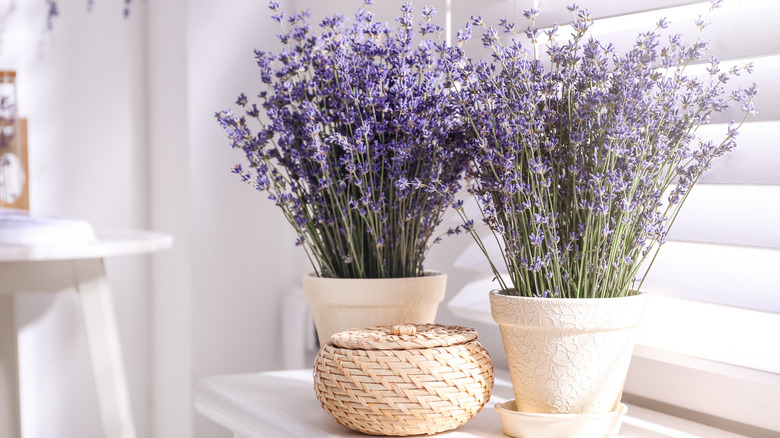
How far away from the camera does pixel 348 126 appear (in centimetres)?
81

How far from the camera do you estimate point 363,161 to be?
78cm

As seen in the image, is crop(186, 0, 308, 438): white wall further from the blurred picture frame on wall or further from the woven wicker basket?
the woven wicker basket

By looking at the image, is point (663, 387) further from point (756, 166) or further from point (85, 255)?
point (85, 255)

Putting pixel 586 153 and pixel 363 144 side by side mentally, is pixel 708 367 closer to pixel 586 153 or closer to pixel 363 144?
pixel 586 153

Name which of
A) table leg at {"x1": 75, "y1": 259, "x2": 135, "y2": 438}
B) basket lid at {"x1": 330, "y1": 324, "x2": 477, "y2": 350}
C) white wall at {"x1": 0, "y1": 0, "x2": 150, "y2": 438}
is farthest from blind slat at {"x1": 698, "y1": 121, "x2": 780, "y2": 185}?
white wall at {"x1": 0, "y1": 0, "x2": 150, "y2": 438}

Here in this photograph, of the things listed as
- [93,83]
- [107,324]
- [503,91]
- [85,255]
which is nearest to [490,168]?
[503,91]

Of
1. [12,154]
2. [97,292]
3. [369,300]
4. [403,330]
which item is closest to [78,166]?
[12,154]

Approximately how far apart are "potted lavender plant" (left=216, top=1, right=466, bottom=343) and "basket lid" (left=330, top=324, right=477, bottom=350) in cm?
11

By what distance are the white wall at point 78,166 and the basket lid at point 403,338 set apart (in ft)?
3.65

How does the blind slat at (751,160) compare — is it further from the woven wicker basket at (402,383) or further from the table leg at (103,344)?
the table leg at (103,344)

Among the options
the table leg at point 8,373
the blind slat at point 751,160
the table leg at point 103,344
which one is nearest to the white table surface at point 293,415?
the blind slat at point 751,160

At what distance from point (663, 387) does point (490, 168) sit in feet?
1.13

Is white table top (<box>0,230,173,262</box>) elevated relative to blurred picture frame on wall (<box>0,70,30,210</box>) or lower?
lower

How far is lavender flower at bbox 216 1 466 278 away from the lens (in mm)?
770
